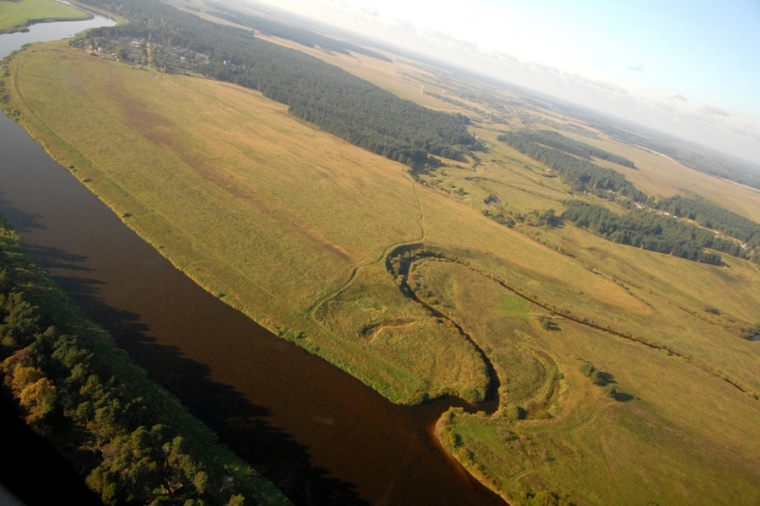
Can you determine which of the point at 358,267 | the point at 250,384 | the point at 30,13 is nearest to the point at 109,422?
the point at 250,384

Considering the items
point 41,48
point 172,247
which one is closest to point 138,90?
point 41,48

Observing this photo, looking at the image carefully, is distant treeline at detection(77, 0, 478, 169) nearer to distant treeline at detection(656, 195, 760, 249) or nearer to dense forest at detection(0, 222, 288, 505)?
distant treeline at detection(656, 195, 760, 249)

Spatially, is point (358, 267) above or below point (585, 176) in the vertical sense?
below

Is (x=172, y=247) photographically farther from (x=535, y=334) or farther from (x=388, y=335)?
(x=535, y=334)

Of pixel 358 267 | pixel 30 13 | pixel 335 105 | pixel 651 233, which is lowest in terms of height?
pixel 358 267

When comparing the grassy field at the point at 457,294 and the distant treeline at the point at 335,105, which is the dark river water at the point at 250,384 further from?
the distant treeline at the point at 335,105

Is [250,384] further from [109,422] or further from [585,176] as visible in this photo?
[585,176]

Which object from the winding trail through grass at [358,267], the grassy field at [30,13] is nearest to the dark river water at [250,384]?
the winding trail through grass at [358,267]
